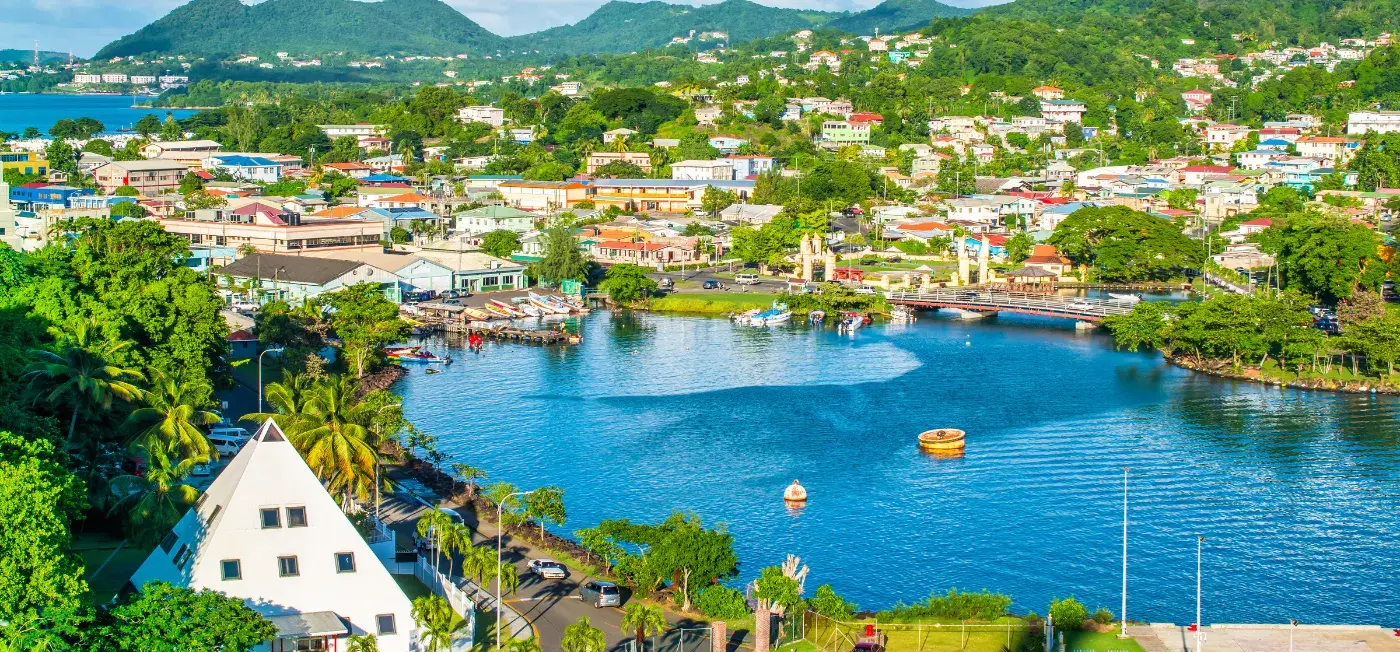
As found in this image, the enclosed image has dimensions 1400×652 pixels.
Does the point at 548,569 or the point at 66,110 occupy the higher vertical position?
the point at 66,110

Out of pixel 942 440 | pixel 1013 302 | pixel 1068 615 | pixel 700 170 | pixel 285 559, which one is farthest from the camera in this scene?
pixel 700 170

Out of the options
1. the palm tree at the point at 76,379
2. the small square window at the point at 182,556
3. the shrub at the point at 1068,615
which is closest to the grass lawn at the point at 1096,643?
the shrub at the point at 1068,615

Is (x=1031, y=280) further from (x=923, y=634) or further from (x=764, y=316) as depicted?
(x=923, y=634)

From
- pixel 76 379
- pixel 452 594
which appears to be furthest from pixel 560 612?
pixel 76 379

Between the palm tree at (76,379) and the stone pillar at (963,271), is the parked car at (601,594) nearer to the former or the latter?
the palm tree at (76,379)

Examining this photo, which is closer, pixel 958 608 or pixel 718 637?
pixel 718 637

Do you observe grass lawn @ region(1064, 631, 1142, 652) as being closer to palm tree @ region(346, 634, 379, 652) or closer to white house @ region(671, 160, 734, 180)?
palm tree @ region(346, 634, 379, 652)

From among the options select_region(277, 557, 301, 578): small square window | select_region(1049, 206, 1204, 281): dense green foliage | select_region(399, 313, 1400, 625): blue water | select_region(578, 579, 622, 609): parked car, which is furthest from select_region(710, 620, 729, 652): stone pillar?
select_region(1049, 206, 1204, 281): dense green foliage
